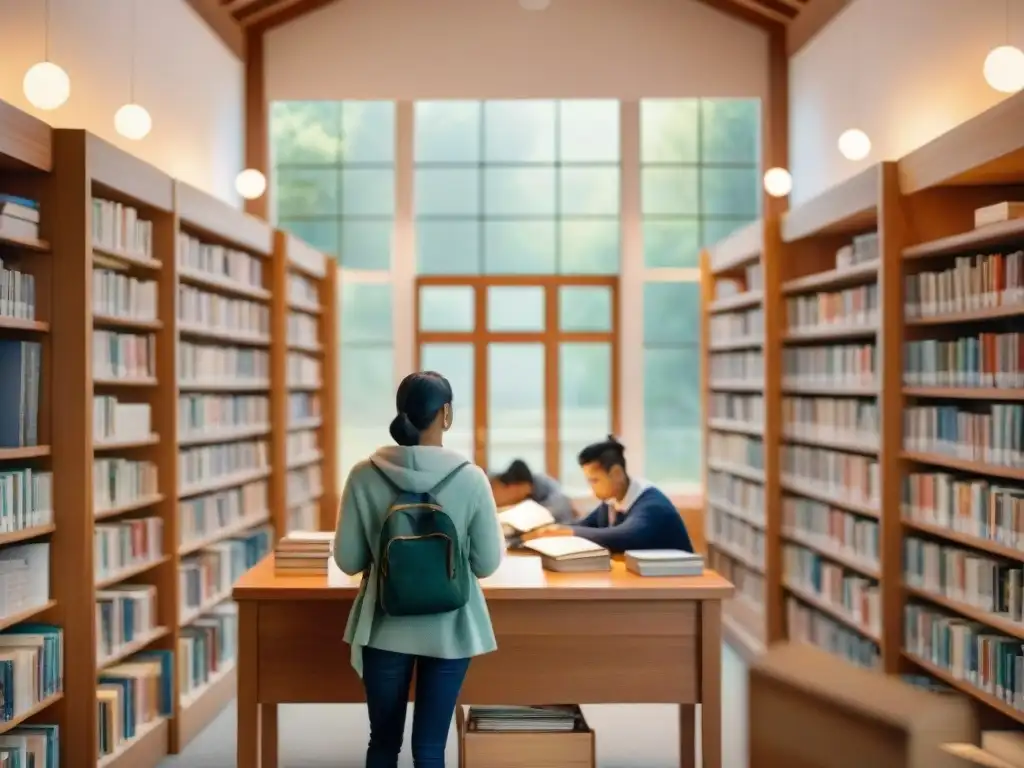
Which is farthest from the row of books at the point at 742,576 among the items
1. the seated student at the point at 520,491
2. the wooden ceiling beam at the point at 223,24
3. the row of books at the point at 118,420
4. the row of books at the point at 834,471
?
the wooden ceiling beam at the point at 223,24

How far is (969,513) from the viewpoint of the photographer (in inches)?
183

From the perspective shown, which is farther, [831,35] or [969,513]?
[831,35]

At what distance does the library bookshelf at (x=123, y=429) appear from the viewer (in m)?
4.28

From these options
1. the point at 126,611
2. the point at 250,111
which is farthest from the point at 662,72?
the point at 126,611

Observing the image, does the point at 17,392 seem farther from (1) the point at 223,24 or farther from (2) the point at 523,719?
(1) the point at 223,24

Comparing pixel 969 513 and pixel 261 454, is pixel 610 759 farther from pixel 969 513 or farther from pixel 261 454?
pixel 261 454

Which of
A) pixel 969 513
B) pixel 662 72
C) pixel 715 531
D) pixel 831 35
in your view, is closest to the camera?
pixel 969 513

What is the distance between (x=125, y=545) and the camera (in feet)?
16.4

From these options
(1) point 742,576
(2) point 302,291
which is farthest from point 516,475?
(2) point 302,291

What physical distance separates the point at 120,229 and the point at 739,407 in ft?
14.8

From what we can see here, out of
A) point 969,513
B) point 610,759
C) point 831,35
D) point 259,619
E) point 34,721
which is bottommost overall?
point 610,759

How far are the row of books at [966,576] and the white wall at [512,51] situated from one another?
17.1 ft

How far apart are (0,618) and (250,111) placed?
5.97m

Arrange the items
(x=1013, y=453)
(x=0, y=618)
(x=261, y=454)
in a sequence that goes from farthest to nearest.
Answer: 1. (x=261, y=454)
2. (x=1013, y=453)
3. (x=0, y=618)
